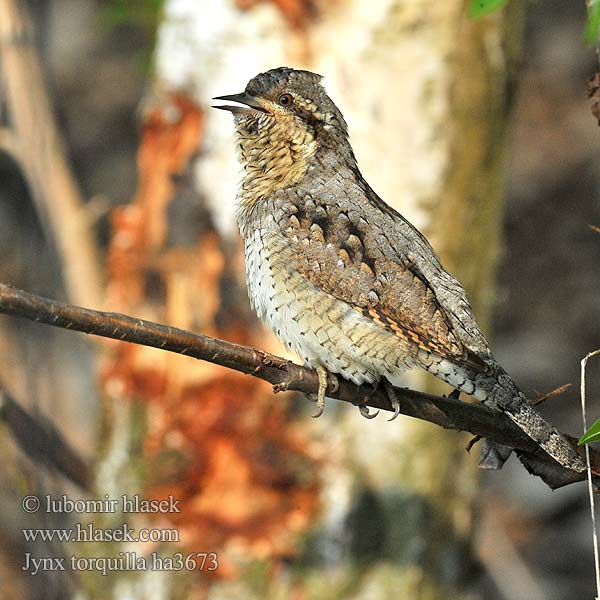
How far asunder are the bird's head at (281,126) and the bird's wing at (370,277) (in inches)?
10.2

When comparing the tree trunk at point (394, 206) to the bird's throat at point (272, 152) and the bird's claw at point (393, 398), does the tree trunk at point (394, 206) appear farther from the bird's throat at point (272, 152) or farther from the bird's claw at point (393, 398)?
the bird's claw at point (393, 398)

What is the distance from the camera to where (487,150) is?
193 inches

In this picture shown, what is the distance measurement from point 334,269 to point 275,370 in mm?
711

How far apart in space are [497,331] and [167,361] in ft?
13.6

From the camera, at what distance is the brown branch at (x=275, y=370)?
1985mm

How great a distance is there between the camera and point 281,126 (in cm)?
325

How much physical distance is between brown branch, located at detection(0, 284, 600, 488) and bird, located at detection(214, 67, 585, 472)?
0.21 ft

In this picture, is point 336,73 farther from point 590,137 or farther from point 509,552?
point 590,137

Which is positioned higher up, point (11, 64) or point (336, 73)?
point (11, 64)

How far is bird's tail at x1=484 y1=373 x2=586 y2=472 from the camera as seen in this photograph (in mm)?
2518

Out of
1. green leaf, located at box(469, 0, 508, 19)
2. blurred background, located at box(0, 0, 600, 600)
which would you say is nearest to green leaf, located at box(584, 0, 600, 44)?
green leaf, located at box(469, 0, 508, 19)

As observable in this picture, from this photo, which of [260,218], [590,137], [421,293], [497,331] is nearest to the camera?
[421,293]

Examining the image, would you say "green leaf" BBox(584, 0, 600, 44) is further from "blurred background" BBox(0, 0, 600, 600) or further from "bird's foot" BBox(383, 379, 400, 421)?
"blurred background" BBox(0, 0, 600, 600)

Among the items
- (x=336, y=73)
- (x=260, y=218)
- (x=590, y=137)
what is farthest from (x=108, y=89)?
(x=260, y=218)
